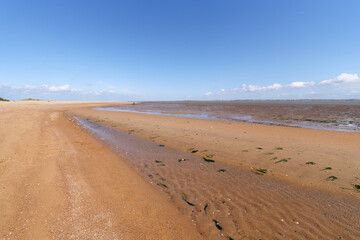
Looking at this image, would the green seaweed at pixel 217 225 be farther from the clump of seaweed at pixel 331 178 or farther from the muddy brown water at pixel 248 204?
the clump of seaweed at pixel 331 178

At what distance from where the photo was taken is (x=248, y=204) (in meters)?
4.20

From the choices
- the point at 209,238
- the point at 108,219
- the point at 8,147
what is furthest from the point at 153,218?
the point at 8,147

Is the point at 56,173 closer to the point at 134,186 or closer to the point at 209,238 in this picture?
the point at 134,186

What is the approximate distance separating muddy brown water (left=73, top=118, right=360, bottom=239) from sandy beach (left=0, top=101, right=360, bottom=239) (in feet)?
0.08

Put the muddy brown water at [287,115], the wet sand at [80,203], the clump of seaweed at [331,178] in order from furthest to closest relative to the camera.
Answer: the muddy brown water at [287,115] → the clump of seaweed at [331,178] → the wet sand at [80,203]

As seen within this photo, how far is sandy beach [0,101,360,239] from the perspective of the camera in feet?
10.5

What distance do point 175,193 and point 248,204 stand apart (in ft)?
6.99

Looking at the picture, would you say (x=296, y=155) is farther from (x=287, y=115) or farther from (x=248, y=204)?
(x=287, y=115)

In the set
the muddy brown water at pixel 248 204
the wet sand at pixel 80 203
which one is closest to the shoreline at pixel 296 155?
the muddy brown water at pixel 248 204

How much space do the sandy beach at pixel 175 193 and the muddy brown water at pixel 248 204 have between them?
0.02 metres

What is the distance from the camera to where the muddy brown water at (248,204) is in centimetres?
336

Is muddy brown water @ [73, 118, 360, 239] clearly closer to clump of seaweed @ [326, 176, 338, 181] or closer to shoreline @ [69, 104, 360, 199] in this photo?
shoreline @ [69, 104, 360, 199]

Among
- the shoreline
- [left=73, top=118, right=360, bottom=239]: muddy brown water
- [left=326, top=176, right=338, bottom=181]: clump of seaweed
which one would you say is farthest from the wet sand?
[left=326, top=176, right=338, bottom=181]: clump of seaweed

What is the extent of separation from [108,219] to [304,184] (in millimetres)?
6438
